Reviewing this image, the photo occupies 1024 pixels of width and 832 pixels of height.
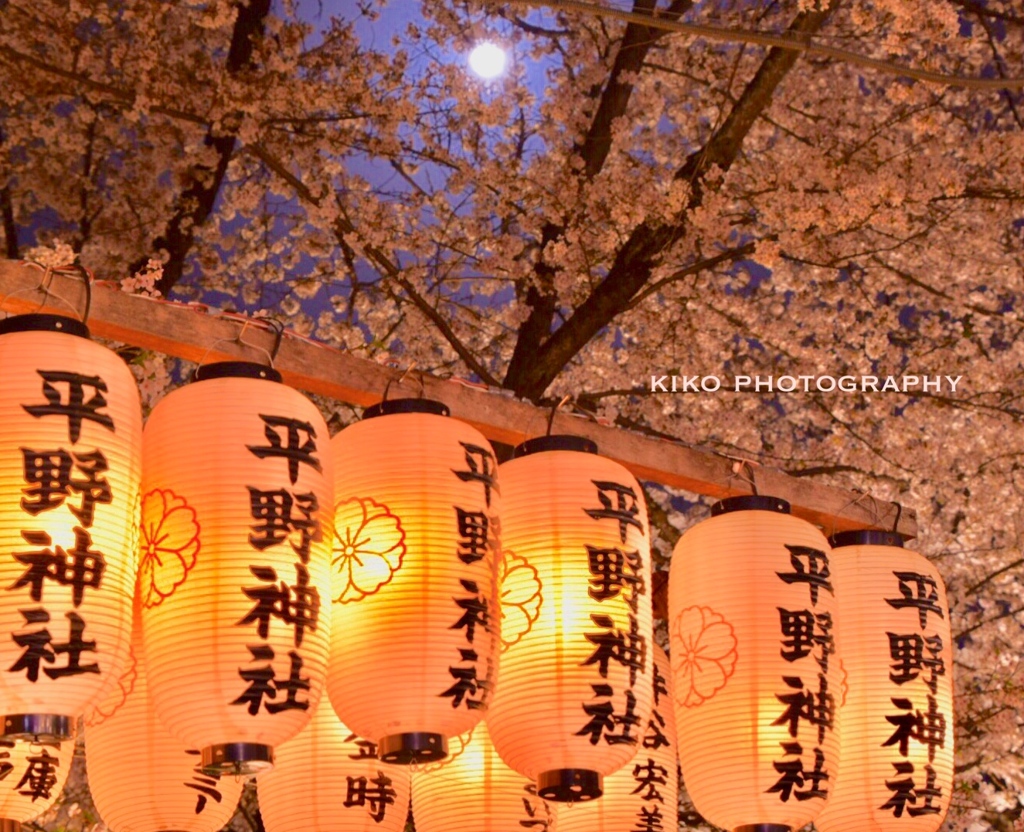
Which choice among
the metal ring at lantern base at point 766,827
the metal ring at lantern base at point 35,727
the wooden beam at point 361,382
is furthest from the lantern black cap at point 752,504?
the metal ring at lantern base at point 35,727

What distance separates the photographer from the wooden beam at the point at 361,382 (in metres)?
4.31

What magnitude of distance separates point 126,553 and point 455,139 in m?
8.14

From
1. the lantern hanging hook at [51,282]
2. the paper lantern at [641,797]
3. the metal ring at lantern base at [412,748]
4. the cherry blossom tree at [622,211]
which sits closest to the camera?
the metal ring at lantern base at [412,748]

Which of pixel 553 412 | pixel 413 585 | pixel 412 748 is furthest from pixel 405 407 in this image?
pixel 412 748

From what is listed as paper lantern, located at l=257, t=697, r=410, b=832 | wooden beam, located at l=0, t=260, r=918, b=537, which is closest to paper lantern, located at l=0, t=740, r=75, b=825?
paper lantern, located at l=257, t=697, r=410, b=832

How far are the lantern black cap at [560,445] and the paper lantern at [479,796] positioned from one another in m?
1.16

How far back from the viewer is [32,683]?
11.6ft

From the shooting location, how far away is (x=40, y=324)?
12.9ft

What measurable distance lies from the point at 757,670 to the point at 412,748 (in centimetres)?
157

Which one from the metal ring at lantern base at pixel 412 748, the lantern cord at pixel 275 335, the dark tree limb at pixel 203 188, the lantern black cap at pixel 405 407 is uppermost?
the dark tree limb at pixel 203 188

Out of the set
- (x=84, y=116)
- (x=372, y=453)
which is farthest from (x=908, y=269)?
(x=372, y=453)

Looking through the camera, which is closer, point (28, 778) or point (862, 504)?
point (28, 778)

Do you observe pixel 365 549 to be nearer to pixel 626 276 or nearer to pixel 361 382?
pixel 361 382

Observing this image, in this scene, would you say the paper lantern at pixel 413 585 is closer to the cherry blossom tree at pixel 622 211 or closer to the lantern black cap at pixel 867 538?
the lantern black cap at pixel 867 538
